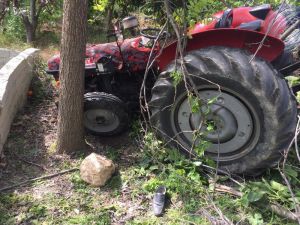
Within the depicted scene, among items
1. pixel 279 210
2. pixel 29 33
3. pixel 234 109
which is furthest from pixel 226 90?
pixel 29 33

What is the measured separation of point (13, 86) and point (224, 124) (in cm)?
233

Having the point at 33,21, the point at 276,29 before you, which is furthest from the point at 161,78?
the point at 33,21

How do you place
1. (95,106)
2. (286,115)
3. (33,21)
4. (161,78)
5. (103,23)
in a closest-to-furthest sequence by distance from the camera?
(286,115) → (161,78) → (95,106) → (33,21) → (103,23)

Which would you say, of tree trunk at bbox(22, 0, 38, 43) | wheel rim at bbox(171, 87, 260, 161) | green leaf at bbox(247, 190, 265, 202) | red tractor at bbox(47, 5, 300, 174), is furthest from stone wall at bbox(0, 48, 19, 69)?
green leaf at bbox(247, 190, 265, 202)

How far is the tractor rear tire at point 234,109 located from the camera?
111 inches

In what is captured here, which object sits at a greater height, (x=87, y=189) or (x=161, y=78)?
(x=161, y=78)

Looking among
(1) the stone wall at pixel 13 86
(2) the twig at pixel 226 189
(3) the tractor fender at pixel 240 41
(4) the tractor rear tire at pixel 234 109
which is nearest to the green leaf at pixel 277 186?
(4) the tractor rear tire at pixel 234 109

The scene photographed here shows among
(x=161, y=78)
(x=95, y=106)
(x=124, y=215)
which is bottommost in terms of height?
(x=124, y=215)

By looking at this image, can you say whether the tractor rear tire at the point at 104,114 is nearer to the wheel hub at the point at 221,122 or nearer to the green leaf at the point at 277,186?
the wheel hub at the point at 221,122

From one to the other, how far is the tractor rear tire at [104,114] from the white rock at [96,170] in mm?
555

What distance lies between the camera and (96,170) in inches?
128

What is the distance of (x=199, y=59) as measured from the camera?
2.99m

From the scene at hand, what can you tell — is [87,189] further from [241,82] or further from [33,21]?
[33,21]

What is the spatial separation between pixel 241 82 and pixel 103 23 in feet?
17.9
